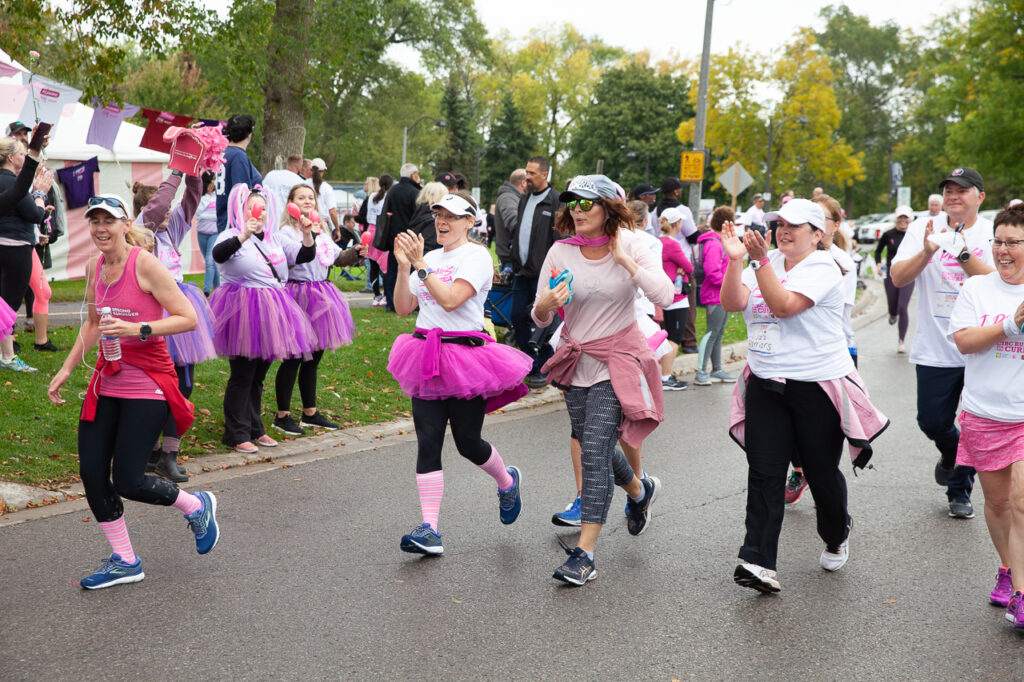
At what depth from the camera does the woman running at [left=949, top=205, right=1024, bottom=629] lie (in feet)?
15.0

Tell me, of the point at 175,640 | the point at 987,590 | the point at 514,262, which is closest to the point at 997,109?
the point at 514,262

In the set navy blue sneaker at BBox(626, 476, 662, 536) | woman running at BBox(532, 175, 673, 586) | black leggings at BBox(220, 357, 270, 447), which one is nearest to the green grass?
black leggings at BBox(220, 357, 270, 447)

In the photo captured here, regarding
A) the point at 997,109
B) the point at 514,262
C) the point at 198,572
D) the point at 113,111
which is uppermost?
the point at 997,109

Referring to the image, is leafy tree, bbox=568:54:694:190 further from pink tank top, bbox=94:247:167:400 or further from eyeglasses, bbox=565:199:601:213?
pink tank top, bbox=94:247:167:400

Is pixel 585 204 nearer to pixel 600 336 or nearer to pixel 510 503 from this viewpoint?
pixel 600 336

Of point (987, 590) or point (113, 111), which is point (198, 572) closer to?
point (987, 590)

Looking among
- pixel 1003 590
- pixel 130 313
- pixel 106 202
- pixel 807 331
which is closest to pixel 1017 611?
pixel 1003 590

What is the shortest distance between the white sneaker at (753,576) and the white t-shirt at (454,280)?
189 cm

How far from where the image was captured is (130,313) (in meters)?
4.94

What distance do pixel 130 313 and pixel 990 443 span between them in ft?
13.8

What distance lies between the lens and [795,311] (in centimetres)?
479

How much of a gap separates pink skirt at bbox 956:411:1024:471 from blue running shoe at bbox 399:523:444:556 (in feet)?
8.83

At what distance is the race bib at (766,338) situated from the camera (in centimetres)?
492

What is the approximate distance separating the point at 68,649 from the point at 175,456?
290 cm
